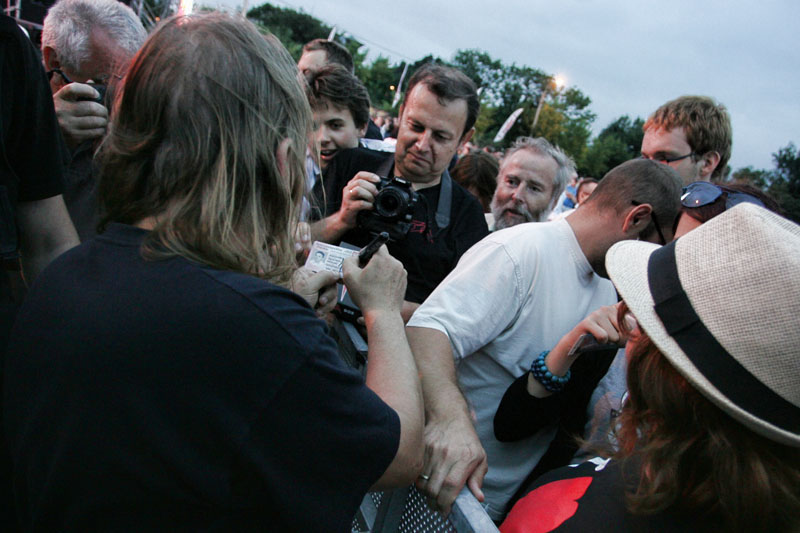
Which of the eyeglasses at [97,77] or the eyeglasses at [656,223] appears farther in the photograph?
Result: the eyeglasses at [97,77]

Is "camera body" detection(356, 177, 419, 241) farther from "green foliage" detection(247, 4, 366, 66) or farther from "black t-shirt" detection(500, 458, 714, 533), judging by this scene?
"green foliage" detection(247, 4, 366, 66)

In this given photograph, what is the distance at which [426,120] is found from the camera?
2818 mm

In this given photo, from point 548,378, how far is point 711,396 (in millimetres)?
710

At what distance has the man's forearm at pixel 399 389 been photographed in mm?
1014

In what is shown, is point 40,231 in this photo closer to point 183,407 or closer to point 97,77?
point 97,77

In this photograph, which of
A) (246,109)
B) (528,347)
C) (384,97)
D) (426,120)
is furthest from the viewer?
(384,97)

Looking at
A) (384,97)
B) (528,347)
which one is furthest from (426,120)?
(384,97)

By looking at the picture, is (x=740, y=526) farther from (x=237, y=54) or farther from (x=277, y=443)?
(x=237, y=54)

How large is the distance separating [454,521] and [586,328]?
0.75 meters

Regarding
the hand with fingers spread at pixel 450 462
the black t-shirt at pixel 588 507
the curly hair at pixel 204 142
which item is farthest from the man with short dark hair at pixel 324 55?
the black t-shirt at pixel 588 507

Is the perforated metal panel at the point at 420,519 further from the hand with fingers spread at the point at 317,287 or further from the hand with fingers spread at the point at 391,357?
the hand with fingers spread at the point at 317,287

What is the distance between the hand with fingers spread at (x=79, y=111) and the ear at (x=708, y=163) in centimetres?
329

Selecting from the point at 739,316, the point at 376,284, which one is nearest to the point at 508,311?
the point at 376,284

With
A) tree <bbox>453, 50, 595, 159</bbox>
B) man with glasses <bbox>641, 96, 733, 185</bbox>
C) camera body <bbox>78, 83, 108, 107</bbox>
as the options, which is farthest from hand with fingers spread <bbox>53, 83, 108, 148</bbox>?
tree <bbox>453, 50, 595, 159</bbox>
